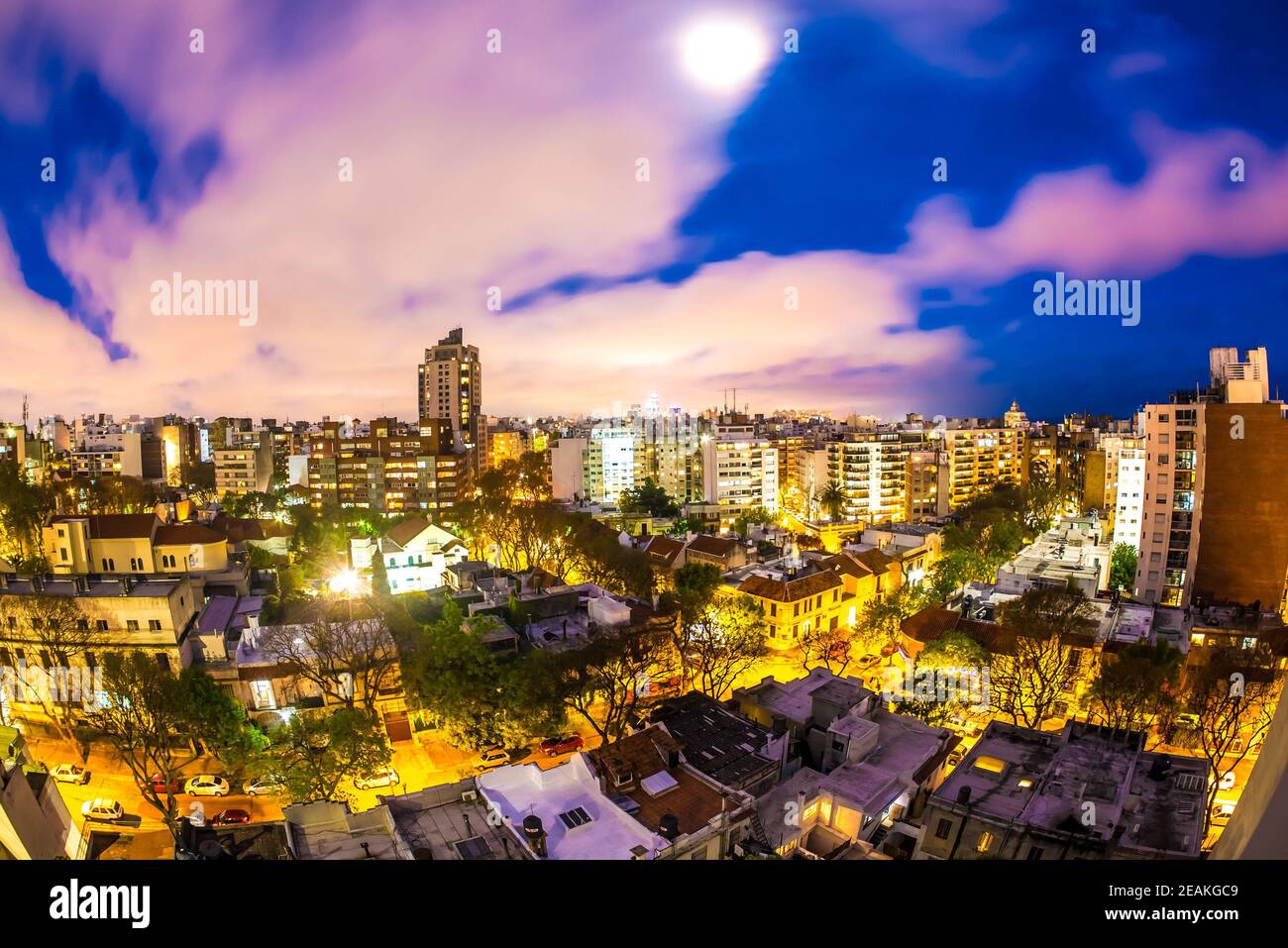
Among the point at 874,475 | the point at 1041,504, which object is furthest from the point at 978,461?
the point at 874,475

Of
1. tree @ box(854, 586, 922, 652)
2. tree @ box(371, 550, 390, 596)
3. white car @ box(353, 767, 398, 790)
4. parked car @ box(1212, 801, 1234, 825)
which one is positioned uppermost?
tree @ box(371, 550, 390, 596)

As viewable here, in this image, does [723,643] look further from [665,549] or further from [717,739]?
[665,549]

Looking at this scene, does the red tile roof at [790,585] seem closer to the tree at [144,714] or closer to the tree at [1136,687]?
the tree at [1136,687]

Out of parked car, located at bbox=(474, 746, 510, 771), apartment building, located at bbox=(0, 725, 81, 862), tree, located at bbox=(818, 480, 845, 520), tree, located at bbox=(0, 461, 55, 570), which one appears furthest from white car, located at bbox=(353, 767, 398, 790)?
tree, located at bbox=(818, 480, 845, 520)

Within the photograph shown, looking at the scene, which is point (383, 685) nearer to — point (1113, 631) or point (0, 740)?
point (0, 740)

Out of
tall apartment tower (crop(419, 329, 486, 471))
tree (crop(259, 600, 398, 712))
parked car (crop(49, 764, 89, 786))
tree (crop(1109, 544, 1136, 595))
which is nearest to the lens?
parked car (crop(49, 764, 89, 786))

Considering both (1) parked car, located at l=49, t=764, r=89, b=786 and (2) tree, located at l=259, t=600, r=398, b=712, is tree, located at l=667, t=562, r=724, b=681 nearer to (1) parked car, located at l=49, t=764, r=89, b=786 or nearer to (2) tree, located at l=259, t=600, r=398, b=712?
(2) tree, located at l=259, t=600, r=398, b=712

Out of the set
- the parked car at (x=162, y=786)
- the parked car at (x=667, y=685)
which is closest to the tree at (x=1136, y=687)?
the parked car at (x=667, y=685)
